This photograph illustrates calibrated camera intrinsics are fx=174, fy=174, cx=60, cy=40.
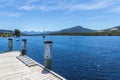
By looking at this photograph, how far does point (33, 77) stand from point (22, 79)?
0.67m

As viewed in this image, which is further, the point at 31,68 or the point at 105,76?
the point at 105,76

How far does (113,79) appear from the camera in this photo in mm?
21875

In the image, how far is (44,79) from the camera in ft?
33.7

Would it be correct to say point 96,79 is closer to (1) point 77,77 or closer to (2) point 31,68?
(1) point 77,77

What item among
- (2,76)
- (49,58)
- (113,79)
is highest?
(49,58)

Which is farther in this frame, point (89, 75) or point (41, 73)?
point (89, 75)

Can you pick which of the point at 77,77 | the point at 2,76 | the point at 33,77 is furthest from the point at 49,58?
the point at 77,77

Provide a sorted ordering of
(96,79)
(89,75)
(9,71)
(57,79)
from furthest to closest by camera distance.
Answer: (89,75) < (96,79) < (9,71) < (57,79)

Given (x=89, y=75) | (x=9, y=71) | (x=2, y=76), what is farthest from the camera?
(x=89, y=75)

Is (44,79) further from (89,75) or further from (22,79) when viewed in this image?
(89,75)

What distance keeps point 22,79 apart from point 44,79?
1353 millimetres

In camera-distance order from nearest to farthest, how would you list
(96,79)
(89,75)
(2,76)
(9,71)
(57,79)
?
1. (57,79)
2. (2,76)
3. (9,71)
4. (96,79)
5. (89,75)

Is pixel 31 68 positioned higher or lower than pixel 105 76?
higher

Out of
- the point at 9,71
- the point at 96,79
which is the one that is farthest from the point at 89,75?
the point at 9,71
